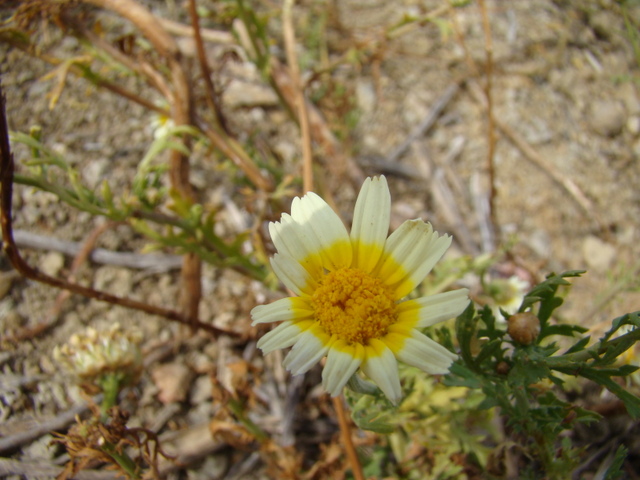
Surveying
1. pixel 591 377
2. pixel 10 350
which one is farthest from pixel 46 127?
pixel 591 377

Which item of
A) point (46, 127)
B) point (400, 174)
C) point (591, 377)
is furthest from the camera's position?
point (400, 174)

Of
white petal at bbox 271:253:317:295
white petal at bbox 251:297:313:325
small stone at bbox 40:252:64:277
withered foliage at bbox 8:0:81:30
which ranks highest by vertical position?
withered foliage at bbox 8:0:81:30

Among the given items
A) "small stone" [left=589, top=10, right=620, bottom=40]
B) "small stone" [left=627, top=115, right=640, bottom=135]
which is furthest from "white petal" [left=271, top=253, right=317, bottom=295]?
"small stone" [left=589, top=10, right=620, bottom=40]

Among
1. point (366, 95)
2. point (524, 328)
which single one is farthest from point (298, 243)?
point (366, 95)

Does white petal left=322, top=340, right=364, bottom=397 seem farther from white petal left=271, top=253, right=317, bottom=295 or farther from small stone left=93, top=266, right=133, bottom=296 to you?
small stone left=93, top=266, right=133, bottom=296

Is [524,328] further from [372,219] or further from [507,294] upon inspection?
[507,294]

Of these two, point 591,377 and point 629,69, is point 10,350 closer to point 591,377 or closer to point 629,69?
point 591,377
